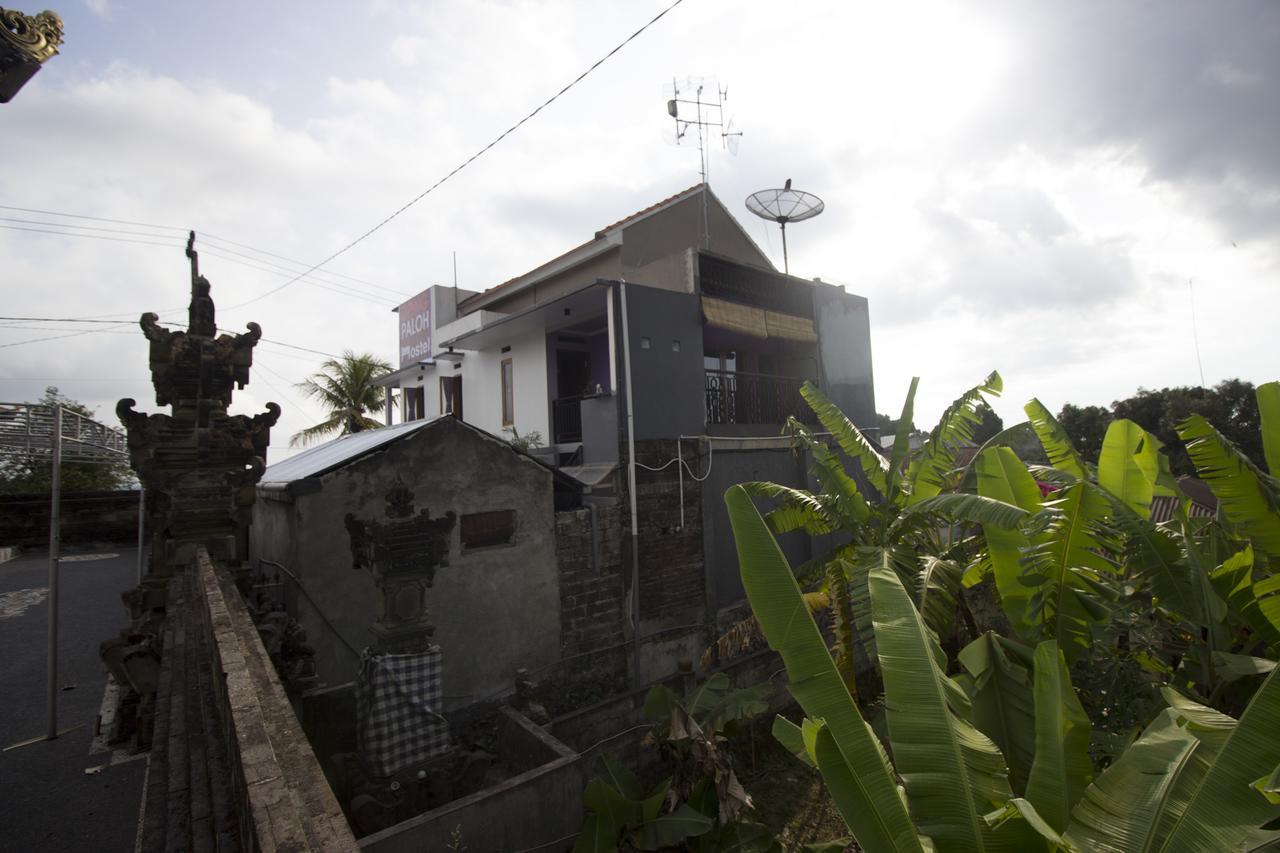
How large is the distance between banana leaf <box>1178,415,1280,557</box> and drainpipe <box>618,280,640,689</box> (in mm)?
8347

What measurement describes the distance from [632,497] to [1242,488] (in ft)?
27.9

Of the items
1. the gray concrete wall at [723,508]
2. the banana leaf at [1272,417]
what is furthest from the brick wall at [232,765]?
the gray concrete wall at [723,508]

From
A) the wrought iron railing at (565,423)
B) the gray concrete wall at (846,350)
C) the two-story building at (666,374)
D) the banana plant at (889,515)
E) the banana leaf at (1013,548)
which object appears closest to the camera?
the banana leaf at (1013,548)

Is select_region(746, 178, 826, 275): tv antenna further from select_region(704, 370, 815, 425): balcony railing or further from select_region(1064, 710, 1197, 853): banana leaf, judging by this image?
select_region(1064, 710, 1197, 853): banana leaf

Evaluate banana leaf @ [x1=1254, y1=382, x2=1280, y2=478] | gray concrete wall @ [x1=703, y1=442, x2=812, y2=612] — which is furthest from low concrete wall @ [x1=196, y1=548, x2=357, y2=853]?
gray concrete wall @ [x1=703, y1=442, x2=812, y2=612]

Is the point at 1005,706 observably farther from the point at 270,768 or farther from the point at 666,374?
the point at 666,374

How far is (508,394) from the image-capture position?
52.6ft

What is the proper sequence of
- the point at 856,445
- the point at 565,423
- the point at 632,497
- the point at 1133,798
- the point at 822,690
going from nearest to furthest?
the point at 1133,798 → the point at 822,690 → the point at 856,445 → the point at 632,497 → the point at 565,423

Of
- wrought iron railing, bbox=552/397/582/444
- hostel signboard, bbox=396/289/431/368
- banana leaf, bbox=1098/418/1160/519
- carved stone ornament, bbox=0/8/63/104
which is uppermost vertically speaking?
hostel signboard, bbox=396/289/431/368

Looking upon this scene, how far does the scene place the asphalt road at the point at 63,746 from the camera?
420 cm

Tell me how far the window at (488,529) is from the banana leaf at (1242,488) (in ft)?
28.2

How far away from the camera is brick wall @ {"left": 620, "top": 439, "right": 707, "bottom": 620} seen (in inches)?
464

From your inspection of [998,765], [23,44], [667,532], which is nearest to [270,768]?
[998,765]

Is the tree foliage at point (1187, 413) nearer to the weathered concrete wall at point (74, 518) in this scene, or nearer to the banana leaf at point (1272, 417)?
the banana leaf at point (1272, 417)
